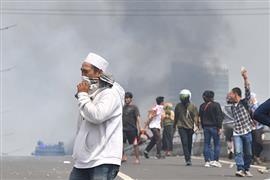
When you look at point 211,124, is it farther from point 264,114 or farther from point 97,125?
point 97,125

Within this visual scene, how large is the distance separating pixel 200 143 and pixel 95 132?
1783 cm

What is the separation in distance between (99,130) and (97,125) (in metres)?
0.05

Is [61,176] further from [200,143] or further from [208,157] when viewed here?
[200,143]

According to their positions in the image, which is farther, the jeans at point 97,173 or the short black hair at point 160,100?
the short black hair at point 160,100

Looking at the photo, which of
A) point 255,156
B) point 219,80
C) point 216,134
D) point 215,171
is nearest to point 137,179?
point 215,171

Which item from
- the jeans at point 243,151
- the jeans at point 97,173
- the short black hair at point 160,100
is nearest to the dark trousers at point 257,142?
the short black hair at point 160,100

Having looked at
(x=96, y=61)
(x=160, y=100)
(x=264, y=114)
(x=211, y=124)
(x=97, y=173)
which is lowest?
(x=97, y=173)

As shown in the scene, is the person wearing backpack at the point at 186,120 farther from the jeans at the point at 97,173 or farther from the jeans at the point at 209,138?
the jeans at the point at 97,173

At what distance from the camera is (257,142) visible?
56.0 ft

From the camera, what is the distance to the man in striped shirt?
43.1 ft

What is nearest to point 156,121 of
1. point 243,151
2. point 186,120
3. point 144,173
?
point 186,120

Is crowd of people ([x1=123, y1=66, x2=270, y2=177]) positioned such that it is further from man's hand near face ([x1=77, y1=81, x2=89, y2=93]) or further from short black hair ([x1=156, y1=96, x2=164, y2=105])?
man's hand near face ([x1=77, y1=81, x2=89, y2=93])

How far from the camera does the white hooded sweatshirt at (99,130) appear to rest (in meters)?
5.94

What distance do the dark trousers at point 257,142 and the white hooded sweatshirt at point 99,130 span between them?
11379 mm
